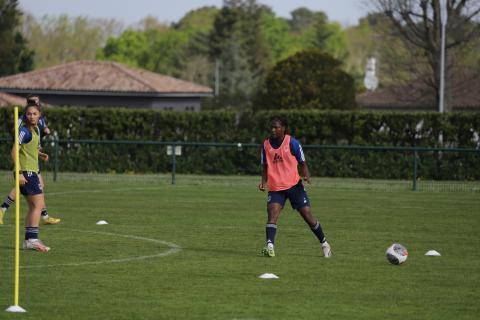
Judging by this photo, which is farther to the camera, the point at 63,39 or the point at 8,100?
the point at 63,39

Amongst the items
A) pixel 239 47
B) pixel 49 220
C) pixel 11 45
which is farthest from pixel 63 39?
pixel 49 220

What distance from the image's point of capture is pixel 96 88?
192ft

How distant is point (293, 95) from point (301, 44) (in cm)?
10728

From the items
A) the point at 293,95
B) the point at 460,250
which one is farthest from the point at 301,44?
the point at 460,250

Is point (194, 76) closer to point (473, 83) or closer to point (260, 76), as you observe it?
point (260, 76)

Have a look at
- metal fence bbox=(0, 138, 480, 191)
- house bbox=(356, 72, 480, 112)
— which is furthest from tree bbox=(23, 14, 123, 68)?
metal fence bbox=(0, 138, 480, 191)

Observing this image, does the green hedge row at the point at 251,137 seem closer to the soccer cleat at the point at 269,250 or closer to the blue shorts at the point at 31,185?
the soccer cleat at the point at 269,250

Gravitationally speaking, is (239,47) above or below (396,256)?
above

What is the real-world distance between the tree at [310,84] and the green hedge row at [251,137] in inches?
394

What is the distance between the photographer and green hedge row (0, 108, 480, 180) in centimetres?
3734

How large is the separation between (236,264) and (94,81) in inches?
1798

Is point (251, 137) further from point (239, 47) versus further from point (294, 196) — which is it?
point (239, 47)

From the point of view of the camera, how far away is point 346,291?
41.1ft

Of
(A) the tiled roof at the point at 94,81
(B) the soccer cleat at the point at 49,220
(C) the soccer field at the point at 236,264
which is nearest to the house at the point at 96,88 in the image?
(A) the tiled roof at the point at 94,81
